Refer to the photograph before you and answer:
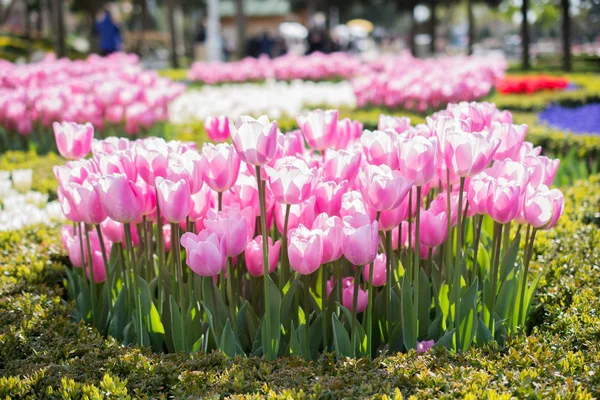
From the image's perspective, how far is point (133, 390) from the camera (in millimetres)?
2445

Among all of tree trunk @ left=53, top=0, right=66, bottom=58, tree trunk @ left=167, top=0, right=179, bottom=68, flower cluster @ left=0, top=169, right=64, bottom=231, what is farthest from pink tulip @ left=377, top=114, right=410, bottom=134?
tree trunk @ left=167, top=0, right=179, bottom=68

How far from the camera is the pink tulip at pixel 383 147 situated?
106 inches

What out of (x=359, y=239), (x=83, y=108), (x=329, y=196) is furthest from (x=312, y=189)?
(x=83, y=108)

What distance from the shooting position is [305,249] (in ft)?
7.95

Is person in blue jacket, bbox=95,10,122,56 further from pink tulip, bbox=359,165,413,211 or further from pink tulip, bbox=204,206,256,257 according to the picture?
pink tulip, bbox=359,165,413,211

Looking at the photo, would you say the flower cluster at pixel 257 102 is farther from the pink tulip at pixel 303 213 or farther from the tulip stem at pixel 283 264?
the pink tulip at pixel 303 213

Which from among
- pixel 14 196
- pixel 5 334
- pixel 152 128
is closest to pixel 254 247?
pixel 5 334

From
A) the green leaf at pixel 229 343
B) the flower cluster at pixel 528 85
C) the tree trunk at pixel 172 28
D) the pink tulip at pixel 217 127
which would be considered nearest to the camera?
the green leaf at pixel 229 343

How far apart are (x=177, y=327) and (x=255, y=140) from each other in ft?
2.66

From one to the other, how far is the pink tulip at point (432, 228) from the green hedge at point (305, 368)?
1.45ft

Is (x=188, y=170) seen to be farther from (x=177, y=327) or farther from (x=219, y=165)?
(x=177, y=327)

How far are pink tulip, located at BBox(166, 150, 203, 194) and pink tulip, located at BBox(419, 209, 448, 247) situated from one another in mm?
839

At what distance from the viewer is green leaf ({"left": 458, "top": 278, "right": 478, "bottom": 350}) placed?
272 cm

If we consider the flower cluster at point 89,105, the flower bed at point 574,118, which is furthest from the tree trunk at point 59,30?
the flower bed at point 574,118
